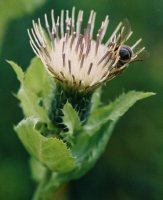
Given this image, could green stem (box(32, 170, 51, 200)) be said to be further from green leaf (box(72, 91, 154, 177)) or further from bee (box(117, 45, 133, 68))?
bee (box(117, 45, 133, 68))

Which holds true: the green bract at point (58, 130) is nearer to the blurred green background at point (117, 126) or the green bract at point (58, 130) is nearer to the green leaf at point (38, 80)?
the green leaf at point (38, 80)

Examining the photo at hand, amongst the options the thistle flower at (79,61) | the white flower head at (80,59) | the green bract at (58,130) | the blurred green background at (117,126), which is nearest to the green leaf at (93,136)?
the green bract at (58,130)

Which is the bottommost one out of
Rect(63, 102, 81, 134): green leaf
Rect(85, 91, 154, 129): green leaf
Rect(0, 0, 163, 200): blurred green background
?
Rect(0, 0, 163, 200): blurred green background

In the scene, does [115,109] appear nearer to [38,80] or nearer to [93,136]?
[93,136]

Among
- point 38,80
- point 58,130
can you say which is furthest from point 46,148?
point 38,80

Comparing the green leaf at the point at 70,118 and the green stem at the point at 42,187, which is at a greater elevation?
the green leaf at the point at 70,118

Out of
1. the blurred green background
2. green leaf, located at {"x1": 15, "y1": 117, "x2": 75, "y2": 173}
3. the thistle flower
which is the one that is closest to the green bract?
green leaf, located at {"x1": 15, "y1": 117, "x2": 75, "y2": 173}

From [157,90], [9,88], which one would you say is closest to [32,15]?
[9,88]
